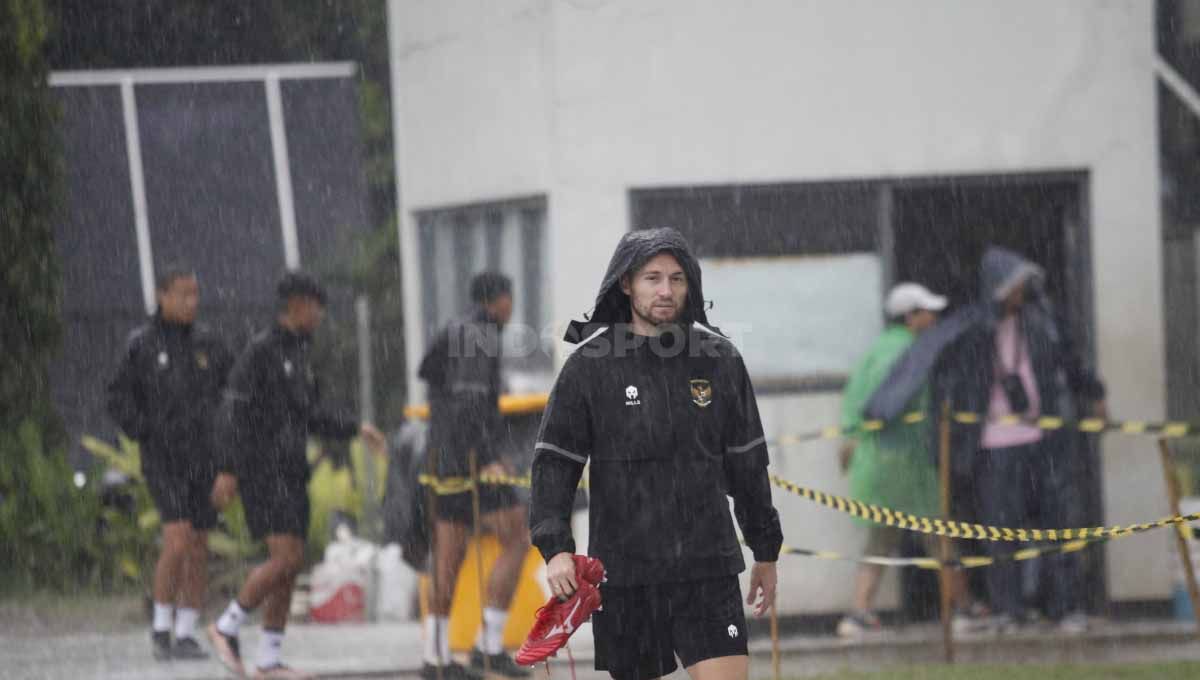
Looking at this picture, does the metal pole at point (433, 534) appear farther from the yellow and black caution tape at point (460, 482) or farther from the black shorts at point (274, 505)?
the black shorts at point (274, 505)

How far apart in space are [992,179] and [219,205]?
8425mm

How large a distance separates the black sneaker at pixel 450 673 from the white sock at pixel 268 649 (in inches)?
28.6

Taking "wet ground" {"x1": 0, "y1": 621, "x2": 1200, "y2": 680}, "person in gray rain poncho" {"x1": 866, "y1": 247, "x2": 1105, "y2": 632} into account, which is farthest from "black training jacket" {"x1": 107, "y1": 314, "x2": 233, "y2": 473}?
"person in gray rain poncho" {"x1": 866, "y1": 247, "x2": 1105, "y2": 632}

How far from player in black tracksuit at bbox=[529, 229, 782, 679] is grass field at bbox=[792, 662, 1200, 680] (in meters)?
3.73

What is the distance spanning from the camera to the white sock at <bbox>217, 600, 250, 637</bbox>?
966cm

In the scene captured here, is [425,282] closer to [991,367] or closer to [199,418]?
[199,418]

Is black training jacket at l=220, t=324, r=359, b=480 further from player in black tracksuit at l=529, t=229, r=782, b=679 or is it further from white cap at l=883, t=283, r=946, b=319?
player in black tracksuit at l=529, t=229, r=782, b=679

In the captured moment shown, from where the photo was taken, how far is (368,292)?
763 inches

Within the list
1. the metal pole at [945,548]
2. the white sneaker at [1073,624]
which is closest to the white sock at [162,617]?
the metal pole at [945,548]

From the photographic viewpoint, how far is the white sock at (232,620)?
9.66 m

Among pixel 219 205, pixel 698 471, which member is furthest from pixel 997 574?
pixel 219 205

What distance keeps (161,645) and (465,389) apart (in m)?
2.27

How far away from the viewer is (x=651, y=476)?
5.61m

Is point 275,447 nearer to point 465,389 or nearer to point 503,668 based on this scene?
point 465,389
